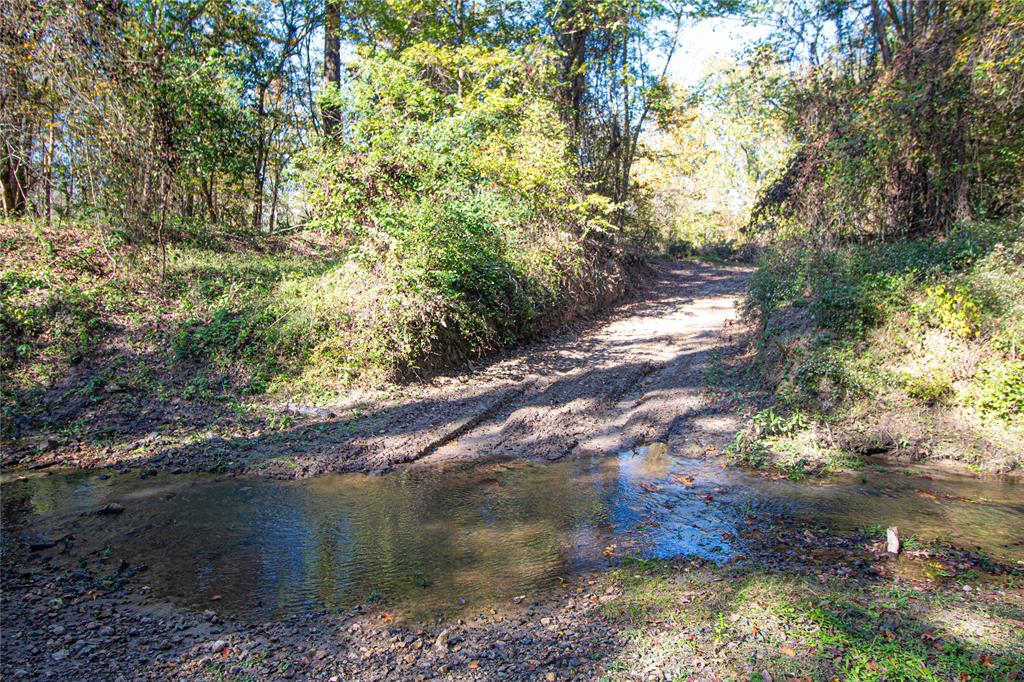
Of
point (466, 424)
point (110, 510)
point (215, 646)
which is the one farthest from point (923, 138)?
point (110, 510)

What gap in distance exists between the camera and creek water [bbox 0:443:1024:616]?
14.6ft

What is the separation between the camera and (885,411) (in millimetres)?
7477

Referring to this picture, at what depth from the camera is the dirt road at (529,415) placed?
7.35 m

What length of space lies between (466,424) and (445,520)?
8.68ft

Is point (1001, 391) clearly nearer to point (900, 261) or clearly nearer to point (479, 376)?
point (900, 261)

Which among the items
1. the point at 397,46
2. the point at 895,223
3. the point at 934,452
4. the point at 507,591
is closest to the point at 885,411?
the point at 934,452

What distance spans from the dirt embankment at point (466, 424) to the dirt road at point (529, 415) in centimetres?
2

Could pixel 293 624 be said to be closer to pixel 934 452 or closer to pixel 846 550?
pixel 846 550

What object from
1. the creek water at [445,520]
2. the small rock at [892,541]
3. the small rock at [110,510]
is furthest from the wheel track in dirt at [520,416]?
the small rock at [892,541]

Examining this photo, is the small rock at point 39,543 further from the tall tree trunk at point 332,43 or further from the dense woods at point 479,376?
the tall tree trunk at point 332,43

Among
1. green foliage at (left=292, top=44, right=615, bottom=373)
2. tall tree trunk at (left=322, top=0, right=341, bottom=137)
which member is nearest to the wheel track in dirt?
green foliage at (left=292, top=44, right=615, bottom=373)

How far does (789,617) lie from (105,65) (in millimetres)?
11598

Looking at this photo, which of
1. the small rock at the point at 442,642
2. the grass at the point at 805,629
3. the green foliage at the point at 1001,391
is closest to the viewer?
the grass at the point at 805,629

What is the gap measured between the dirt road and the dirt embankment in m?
0.02
